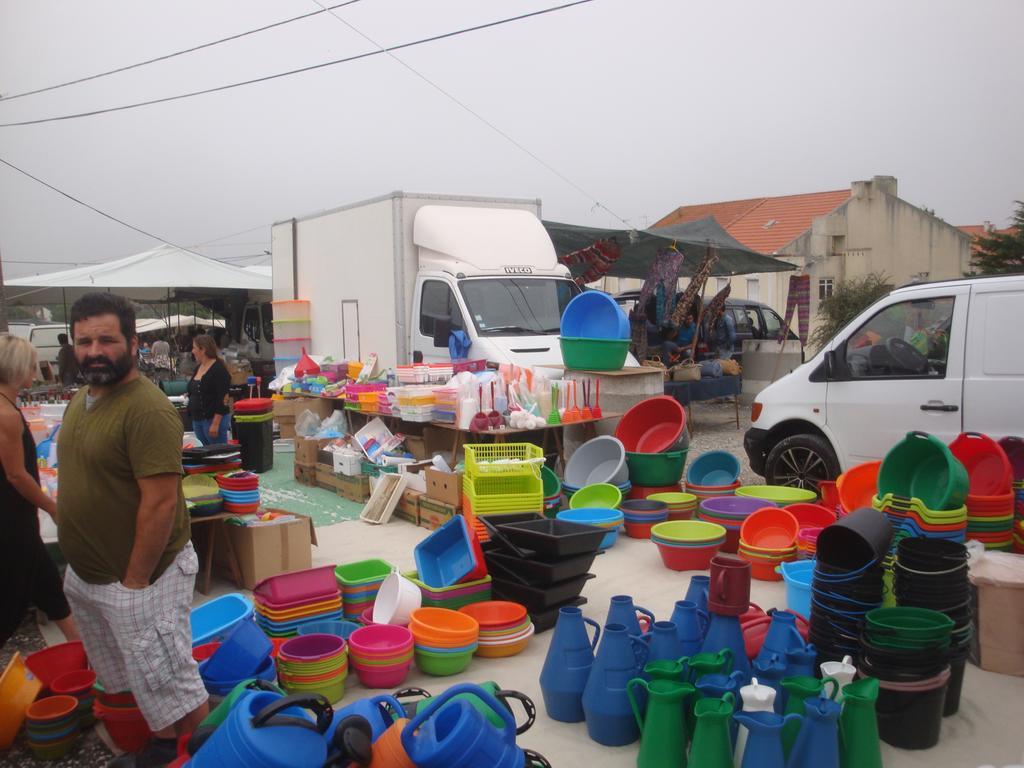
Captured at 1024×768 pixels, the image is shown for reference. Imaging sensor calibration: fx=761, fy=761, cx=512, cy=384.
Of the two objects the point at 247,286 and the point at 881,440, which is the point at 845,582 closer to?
the point at 881,440

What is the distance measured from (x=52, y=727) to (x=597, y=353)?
18.5 feet

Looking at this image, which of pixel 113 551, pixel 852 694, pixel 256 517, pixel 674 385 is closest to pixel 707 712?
pixel 852 694

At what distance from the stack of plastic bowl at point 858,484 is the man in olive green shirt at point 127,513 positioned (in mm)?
4365

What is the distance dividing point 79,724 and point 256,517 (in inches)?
86.3

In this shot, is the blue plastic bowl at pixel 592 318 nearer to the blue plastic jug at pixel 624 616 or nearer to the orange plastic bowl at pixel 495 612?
the orange plastic bowl at pixel 495 612

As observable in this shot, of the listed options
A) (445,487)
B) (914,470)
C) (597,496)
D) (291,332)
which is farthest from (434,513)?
(291,332)

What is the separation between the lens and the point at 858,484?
5426 mm

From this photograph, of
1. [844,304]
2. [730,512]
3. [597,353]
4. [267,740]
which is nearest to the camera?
[267,740]

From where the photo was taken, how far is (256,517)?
18.4ft

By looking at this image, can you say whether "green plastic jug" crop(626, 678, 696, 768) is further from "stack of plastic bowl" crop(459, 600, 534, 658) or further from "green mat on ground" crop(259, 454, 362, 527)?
"green mat on ground" crop(259, 454, 362, 527)

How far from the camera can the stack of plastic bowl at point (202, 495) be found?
5.16 meters

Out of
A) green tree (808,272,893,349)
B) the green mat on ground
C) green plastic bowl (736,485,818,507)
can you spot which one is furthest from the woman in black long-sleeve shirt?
green tree (808,272,893,349)

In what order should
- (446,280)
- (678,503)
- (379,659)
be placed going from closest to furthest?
(379,659) < (678,503) < (446,280)

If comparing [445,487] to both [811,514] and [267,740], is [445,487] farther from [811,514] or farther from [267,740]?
[267,740]
